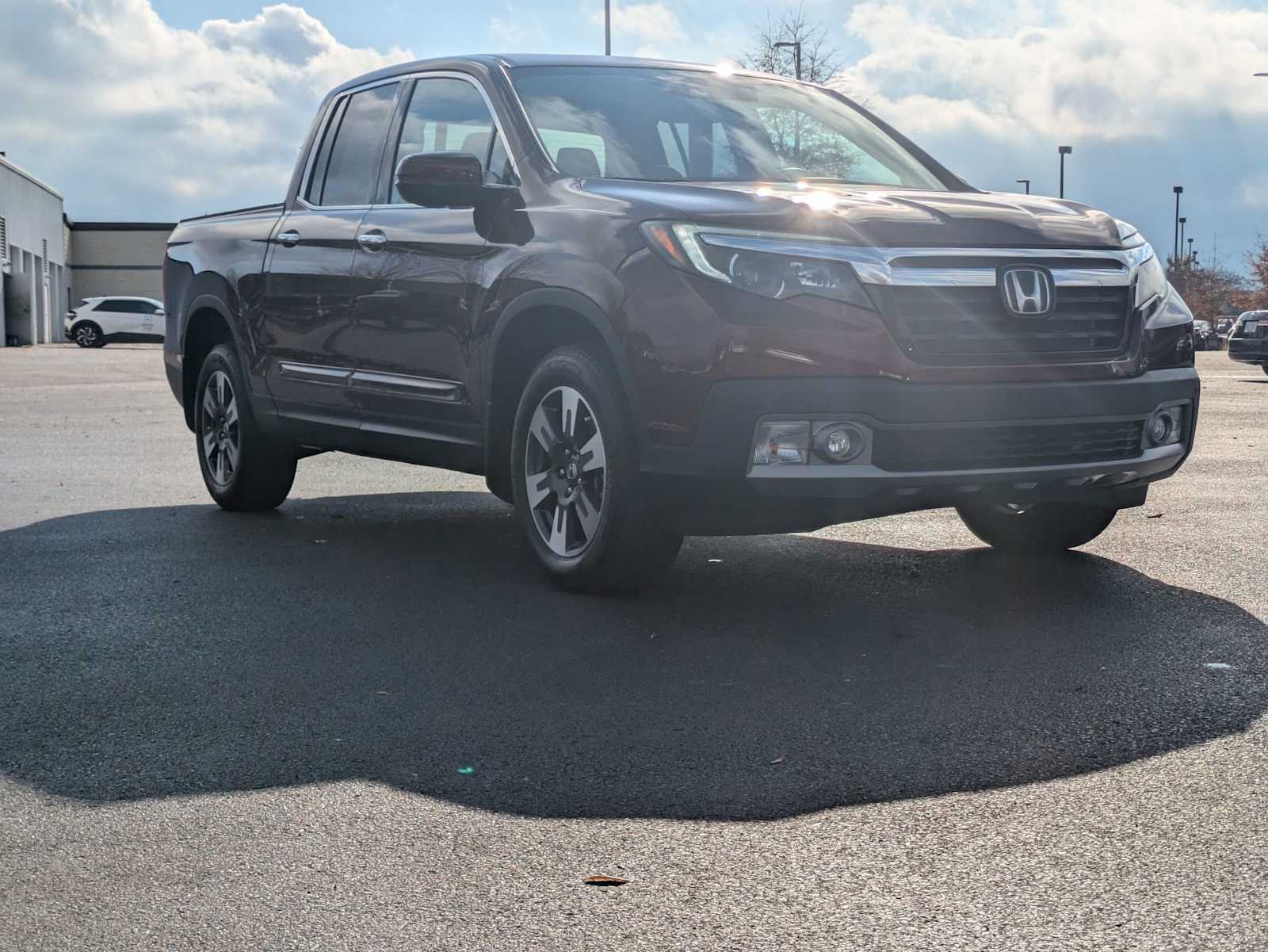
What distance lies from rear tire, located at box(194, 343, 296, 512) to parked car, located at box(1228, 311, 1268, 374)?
21903mm

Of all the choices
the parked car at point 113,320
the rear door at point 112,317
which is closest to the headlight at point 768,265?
the parked car at point 113,320

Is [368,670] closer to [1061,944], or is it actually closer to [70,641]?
[70,641]

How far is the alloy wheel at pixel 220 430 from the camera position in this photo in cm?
866

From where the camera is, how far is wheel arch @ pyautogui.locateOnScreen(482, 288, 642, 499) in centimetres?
568

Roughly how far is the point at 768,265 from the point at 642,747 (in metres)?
1.79

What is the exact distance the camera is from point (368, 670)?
508 cm

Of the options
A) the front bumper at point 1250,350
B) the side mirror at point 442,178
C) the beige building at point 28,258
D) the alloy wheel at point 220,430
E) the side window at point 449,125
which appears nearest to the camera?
the side mirror at point 442,178

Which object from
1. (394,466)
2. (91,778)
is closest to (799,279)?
(91,778)

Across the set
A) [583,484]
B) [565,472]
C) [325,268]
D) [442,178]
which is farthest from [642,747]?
[325,268]

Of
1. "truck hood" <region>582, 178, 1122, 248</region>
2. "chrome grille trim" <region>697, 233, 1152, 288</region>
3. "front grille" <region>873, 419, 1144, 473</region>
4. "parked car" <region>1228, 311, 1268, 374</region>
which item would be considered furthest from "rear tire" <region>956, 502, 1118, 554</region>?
"parked car" <region>1228, 311, 1268, 374</region>

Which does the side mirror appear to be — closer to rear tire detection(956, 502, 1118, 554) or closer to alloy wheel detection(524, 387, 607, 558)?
alloy wheel detection(524, 387, 607, 558)

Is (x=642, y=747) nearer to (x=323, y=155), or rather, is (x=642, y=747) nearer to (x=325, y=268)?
(x=325, y=268)

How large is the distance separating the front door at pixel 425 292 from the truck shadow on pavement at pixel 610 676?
0.67m

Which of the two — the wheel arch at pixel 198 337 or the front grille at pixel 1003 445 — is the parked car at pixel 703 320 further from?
the wheel arch at pixel 198 337
